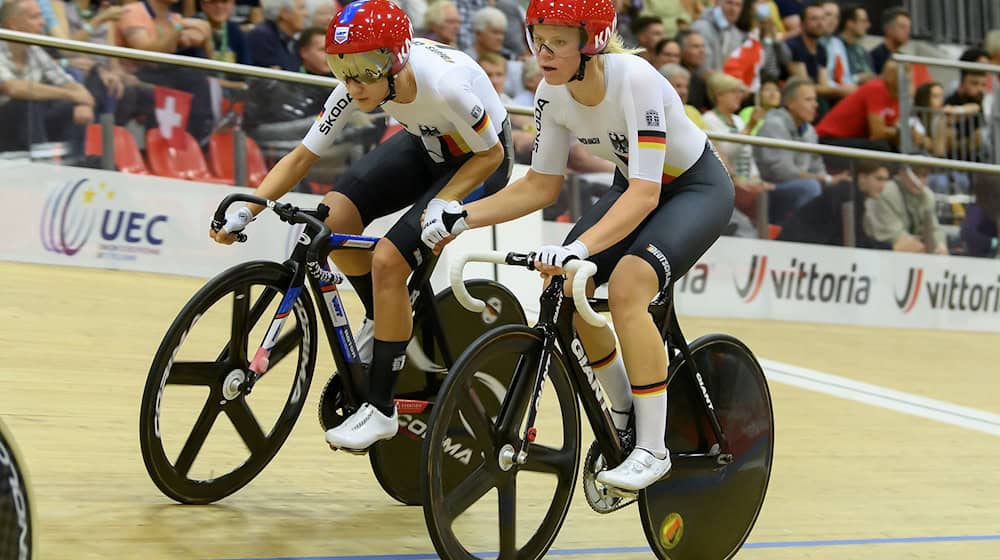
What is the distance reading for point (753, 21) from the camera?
35.9 feet

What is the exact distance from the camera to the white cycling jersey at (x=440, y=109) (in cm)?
394

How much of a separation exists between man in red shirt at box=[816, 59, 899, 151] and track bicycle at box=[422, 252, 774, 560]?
6795 mm

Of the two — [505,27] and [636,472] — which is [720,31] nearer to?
[505,27]

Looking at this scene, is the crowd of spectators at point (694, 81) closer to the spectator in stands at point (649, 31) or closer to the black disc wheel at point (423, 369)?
the spectator in stands at point (649, 31)

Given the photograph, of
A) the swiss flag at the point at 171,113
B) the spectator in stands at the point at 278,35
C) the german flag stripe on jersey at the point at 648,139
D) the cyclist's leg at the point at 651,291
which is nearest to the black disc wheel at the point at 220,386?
the cyclist's leg at the point at 651,291

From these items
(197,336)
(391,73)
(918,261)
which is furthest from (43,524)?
(918,261)

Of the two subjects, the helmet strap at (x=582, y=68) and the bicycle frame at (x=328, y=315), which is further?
the bicycle frame at (x=328, y=315)

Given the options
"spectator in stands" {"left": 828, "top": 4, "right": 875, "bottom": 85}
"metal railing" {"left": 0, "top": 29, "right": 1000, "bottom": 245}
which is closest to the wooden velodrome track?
"metal railing" {"left": 0, "top": 29, "right": 1000, "bottom": 245}

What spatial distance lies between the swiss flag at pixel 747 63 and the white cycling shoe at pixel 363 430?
Result: 7216mm

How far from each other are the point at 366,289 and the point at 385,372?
421 mm

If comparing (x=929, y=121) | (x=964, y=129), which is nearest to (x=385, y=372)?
(x=929, y=121)

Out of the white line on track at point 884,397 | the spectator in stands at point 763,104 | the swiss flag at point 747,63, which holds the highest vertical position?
the swiss flag at point 747,63

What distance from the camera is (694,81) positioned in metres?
9.52

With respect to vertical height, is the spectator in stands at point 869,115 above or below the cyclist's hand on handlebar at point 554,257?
below
